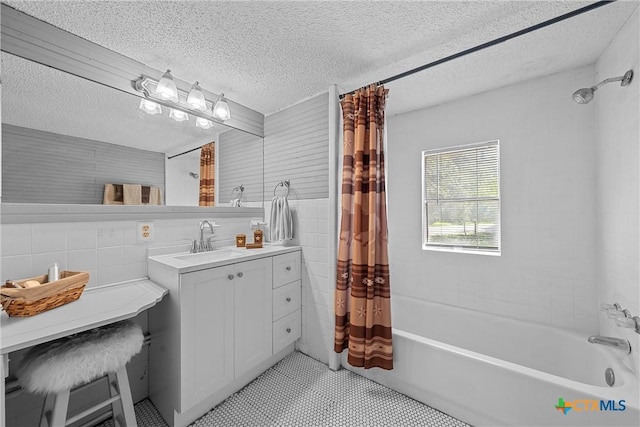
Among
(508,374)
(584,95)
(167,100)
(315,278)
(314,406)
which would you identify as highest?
(167,100)

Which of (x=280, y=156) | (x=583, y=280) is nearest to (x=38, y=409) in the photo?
(x=280, y=156)

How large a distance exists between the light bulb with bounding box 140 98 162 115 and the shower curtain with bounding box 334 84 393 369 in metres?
1.37

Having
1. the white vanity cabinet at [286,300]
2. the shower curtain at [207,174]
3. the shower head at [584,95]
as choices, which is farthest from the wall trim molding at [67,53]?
the shower head at [584,95]

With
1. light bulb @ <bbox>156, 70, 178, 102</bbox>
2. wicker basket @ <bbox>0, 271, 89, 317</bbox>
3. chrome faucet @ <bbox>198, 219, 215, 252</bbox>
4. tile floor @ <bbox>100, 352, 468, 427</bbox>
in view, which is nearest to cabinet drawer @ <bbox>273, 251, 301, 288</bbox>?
chrome faucet @ <bbox>198, 219, 215, 252</bbox>

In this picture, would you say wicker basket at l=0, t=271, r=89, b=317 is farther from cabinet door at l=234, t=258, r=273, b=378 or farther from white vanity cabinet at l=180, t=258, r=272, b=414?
cabinet door at l=234, t=258, r=273, b=378

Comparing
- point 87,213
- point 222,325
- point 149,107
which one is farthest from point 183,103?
point 222,325

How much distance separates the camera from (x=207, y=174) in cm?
216

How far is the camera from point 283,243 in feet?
7.52

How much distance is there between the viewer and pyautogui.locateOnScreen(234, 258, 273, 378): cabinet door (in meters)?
1.65

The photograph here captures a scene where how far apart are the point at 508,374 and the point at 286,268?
1530 millimetres

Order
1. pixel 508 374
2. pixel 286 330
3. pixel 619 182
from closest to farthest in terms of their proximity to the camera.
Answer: pixel 508 374
pixel 619 182
pixel 286 330

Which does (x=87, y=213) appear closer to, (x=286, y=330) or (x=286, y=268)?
(x=286, y=268)

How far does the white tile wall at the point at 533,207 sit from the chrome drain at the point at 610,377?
47cm

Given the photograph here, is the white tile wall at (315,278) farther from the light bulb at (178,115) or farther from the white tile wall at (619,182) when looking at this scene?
the white tile wall at (619,182)
